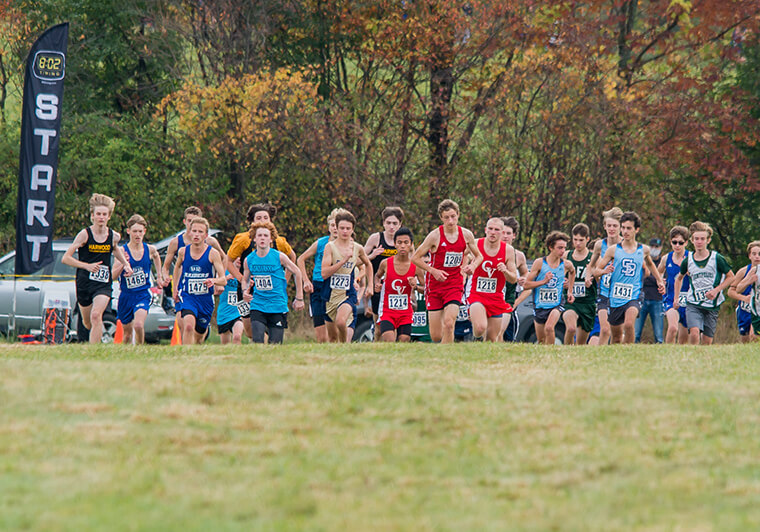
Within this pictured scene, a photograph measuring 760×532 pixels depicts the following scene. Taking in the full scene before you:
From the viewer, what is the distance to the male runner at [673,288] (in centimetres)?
1622

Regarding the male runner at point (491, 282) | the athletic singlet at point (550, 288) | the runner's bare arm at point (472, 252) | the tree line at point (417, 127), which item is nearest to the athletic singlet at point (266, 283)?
the runner's bare arm at point (472, 252)

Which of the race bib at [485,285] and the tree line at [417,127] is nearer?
the race bib at [485,285]

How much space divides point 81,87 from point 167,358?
16.2 metres

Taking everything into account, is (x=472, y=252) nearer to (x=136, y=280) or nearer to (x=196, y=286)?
(x=196, y=286)

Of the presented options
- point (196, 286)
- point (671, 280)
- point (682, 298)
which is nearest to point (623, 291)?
point (682, 298)

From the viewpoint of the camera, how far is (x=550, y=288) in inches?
631

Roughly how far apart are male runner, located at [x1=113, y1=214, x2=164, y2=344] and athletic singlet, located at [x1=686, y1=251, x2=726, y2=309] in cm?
717

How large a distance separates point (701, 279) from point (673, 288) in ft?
2.08

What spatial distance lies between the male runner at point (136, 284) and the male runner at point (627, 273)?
5907 millimetres

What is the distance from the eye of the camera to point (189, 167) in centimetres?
2395

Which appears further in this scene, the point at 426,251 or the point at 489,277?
the point at 489,277

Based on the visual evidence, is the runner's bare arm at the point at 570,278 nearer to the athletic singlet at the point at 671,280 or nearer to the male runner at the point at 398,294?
the athletic singlet at the point at 671,280

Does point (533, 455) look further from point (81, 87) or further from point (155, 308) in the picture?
point (81, 87)

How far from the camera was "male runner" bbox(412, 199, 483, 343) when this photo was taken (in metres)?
13.8
